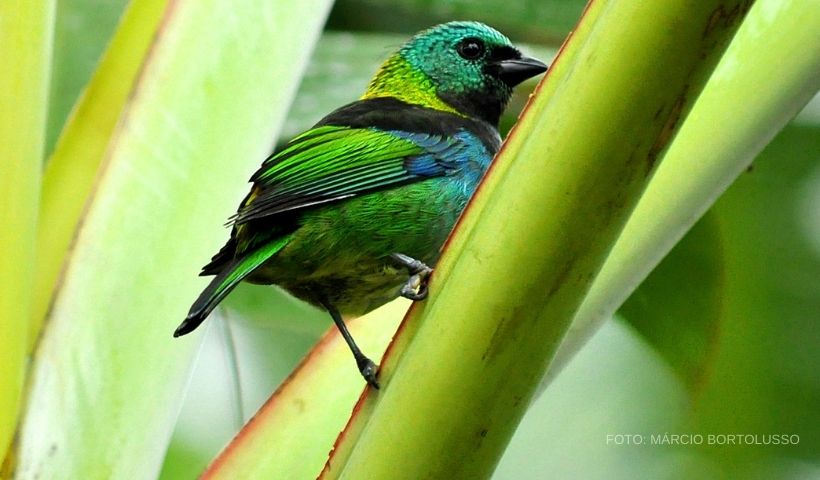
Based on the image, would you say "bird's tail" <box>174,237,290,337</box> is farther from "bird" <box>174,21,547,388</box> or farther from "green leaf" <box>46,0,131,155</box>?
"green leaf" <box>46,0,131,155</box>

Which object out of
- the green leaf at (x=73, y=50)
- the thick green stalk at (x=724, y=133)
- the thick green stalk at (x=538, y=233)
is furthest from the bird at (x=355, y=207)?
the thick green stalk at (x=538, y=233)

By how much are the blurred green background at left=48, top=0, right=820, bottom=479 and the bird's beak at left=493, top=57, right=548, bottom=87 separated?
489mm

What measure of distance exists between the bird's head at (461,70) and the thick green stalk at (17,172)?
156cm

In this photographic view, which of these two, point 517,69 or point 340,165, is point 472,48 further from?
point 340,165

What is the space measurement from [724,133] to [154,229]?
0.78 metres

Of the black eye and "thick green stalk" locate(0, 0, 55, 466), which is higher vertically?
"thick green stalk" locate(0, 0, 55, 466)

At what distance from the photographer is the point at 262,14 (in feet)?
5.60

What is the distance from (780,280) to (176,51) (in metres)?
1.13

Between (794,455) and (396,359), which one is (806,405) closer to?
(794,455)

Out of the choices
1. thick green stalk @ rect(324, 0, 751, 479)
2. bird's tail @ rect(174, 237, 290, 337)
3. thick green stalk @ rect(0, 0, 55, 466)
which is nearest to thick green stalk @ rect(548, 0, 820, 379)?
thick green stalk @ rect(324, 0, 751, 479)

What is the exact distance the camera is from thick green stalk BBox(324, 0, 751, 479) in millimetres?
881

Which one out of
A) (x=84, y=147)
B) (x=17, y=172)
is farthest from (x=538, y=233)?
(x=84, y=147)

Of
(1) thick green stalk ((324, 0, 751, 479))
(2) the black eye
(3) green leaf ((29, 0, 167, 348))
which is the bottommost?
(2) the black eye

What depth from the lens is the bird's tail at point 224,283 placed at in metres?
1.45
